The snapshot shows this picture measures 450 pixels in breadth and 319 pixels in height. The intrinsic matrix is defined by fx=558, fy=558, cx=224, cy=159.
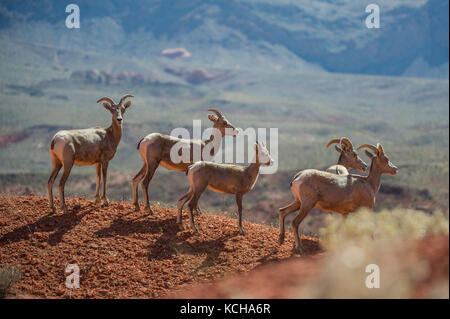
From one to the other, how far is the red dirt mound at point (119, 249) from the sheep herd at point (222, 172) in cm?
46

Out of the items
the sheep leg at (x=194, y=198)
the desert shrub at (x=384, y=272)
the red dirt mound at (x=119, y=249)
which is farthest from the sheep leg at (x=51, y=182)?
the desert shrub at (x=384, y=272)

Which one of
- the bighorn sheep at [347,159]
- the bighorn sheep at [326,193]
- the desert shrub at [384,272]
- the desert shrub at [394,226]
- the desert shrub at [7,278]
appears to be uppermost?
the bighorn sheep at [347,159]

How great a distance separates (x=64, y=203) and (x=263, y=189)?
4450 cm

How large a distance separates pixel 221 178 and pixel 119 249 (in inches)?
112

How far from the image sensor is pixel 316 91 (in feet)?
568

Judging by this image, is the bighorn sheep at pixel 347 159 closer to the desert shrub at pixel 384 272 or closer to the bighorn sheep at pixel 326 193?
the bighorn sheep at pixel 326 193

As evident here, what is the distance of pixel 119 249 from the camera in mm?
11617

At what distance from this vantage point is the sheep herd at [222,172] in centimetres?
1207

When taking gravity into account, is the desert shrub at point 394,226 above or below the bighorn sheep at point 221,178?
below

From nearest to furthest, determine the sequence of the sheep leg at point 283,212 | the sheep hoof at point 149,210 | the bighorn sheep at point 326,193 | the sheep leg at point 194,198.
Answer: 1. the bighorn sheep at point 326,193
2. the sheep leg at point 283,212
3. the sheep leg at point 194,198
4. the sheep hoof at point 149,210

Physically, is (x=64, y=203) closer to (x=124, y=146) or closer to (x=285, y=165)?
(x=285, y=165)

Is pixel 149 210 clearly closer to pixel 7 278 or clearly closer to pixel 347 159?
pixel 7 278

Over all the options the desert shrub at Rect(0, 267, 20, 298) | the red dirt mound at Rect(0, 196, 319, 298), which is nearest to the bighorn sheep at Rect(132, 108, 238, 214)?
the red dirt mound at Rect(0, 196, 319, 298)
